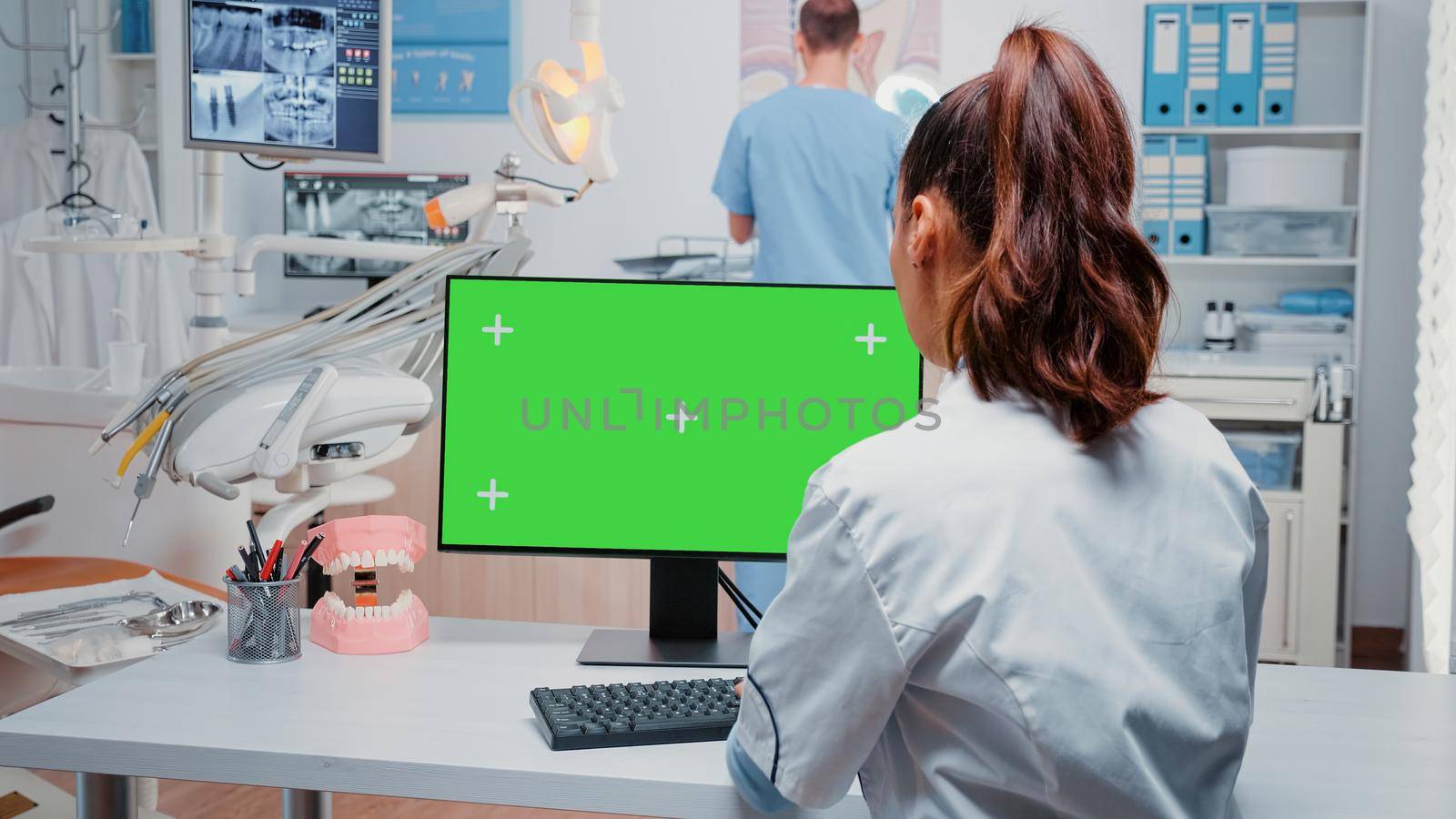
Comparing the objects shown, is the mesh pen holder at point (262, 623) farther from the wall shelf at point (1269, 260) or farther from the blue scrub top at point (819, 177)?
the wall shelf at point (1269, 260)

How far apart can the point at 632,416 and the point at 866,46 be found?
3033 mm

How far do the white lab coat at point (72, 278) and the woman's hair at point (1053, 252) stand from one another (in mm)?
3568

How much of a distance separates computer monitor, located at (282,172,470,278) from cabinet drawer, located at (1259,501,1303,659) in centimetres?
265

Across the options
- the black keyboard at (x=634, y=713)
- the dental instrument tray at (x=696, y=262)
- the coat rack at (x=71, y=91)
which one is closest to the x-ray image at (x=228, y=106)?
the black keyboard at (x=634, y=713)

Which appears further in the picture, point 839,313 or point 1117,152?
point 839,313

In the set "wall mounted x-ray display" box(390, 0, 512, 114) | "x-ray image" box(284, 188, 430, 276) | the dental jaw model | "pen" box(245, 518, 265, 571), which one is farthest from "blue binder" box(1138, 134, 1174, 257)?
"pen" box(245, 518, 265, 571)

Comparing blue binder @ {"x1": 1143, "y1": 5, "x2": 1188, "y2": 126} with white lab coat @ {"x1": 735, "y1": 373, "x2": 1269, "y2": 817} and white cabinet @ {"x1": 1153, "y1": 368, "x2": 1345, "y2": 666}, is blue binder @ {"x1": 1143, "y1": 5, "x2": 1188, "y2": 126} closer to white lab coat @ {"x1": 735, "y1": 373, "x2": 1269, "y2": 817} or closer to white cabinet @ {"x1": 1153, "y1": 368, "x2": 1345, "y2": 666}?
white cabinet @ {"x1": 1153, "y1": 368, "x2": 1345, "y2": 666}

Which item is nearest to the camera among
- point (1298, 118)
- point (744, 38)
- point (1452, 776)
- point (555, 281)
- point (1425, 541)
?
point (1452, 776)

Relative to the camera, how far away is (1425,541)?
2.21 meters

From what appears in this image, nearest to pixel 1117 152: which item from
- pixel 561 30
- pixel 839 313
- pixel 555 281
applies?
pixel 839 313

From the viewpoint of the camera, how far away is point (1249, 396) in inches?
136

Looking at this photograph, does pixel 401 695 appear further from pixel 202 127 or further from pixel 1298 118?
pixel 1298 118

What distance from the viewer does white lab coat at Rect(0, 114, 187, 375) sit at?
3.85m

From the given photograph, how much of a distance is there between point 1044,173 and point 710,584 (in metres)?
0.76
